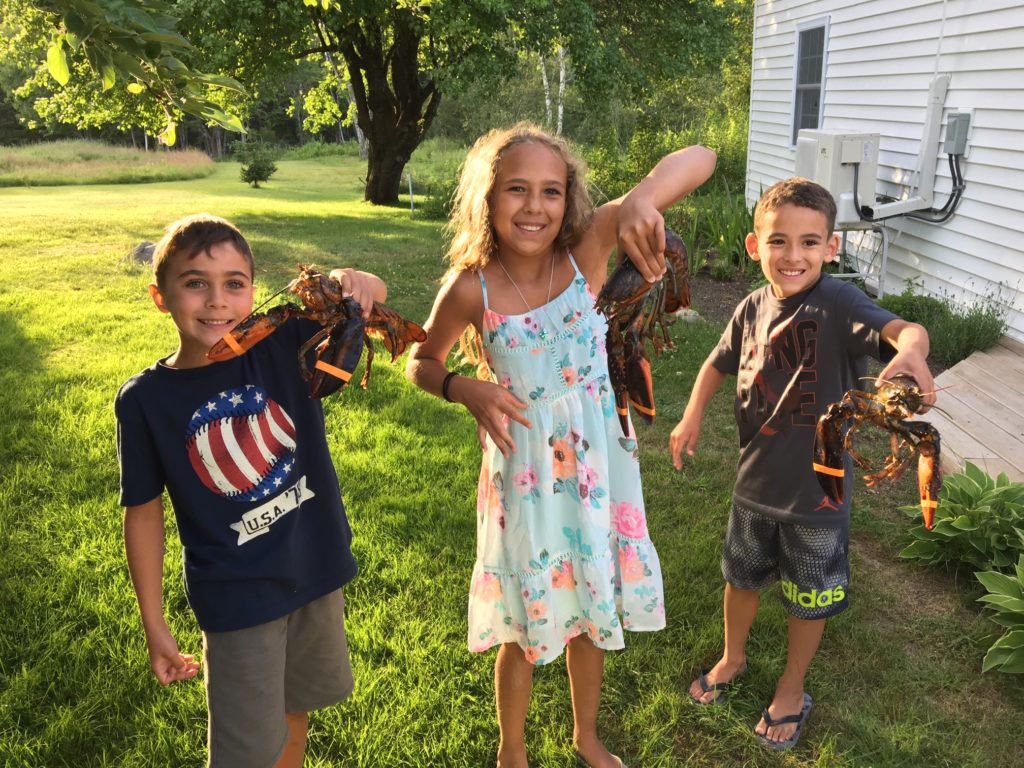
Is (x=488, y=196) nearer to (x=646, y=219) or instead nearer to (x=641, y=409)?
(x=646, y=219)

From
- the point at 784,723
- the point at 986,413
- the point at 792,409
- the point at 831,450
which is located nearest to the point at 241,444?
the point at 831,450

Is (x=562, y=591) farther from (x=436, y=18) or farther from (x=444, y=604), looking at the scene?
(x=436, y=18)

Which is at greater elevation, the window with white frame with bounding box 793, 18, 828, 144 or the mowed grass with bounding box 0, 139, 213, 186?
the window with white frame with bounding box 793, 18, 828, 144

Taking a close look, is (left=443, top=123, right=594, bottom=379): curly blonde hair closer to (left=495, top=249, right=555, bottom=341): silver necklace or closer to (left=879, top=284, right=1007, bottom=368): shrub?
(left=495, top=249, right=555, bottom=341): silver necklace

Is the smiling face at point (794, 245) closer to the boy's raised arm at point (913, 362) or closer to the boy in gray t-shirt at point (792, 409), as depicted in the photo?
the boy in gray t-shirt at point (792, 409)

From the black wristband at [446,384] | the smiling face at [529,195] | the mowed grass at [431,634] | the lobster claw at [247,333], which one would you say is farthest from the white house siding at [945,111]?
the lobster claw at [247,333]

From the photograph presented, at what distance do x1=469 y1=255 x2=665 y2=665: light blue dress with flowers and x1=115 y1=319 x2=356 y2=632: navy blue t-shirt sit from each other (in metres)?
0.58

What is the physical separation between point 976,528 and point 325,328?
365cm

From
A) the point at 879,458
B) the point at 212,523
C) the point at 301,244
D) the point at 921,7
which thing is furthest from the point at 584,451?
the point at 301,244

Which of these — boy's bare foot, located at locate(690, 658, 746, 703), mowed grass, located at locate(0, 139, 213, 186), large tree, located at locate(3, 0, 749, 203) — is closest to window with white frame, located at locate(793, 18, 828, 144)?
large tree, located at locate(3, 0, 749, 203)

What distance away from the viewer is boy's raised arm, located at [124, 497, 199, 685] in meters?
2.13

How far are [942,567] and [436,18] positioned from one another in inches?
509

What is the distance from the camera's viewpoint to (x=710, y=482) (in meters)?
5.02

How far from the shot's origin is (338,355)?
5.87 ft
